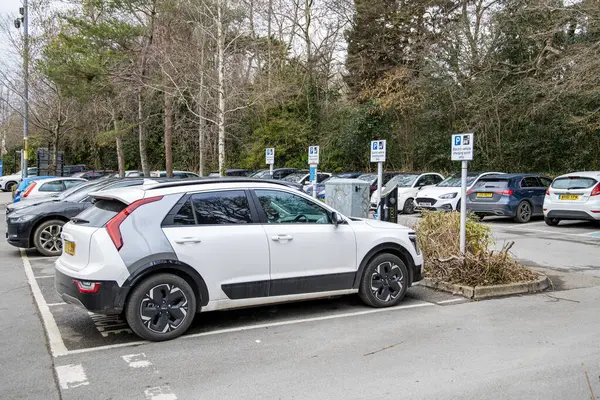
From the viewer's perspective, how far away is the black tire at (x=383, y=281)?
680cm

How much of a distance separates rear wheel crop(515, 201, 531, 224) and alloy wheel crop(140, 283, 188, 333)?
13784 millimetres

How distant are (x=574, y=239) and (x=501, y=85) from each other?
42.1ft

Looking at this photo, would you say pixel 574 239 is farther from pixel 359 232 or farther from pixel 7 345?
pixel 7 345

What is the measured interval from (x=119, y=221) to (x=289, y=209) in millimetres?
1948

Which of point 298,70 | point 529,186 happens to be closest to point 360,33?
point 298,70

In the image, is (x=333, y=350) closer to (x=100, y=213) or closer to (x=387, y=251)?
(x=387, y=251)

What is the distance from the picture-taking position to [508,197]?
54.9 ft

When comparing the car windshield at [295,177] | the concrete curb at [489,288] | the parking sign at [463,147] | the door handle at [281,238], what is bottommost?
the concrete curb at [489,288]

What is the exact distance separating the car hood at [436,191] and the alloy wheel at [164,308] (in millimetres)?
14022

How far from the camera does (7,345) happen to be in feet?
18.2

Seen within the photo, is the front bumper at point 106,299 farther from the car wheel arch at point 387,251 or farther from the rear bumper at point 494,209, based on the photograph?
the rear bumper at point 494,209

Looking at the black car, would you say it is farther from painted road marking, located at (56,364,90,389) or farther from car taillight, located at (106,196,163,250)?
painted road marking, located at (56,364,90,389)

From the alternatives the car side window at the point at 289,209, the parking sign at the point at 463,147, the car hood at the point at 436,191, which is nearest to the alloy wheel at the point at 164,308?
the car side window at the point at 289,209

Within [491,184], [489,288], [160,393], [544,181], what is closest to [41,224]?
[160,393]
